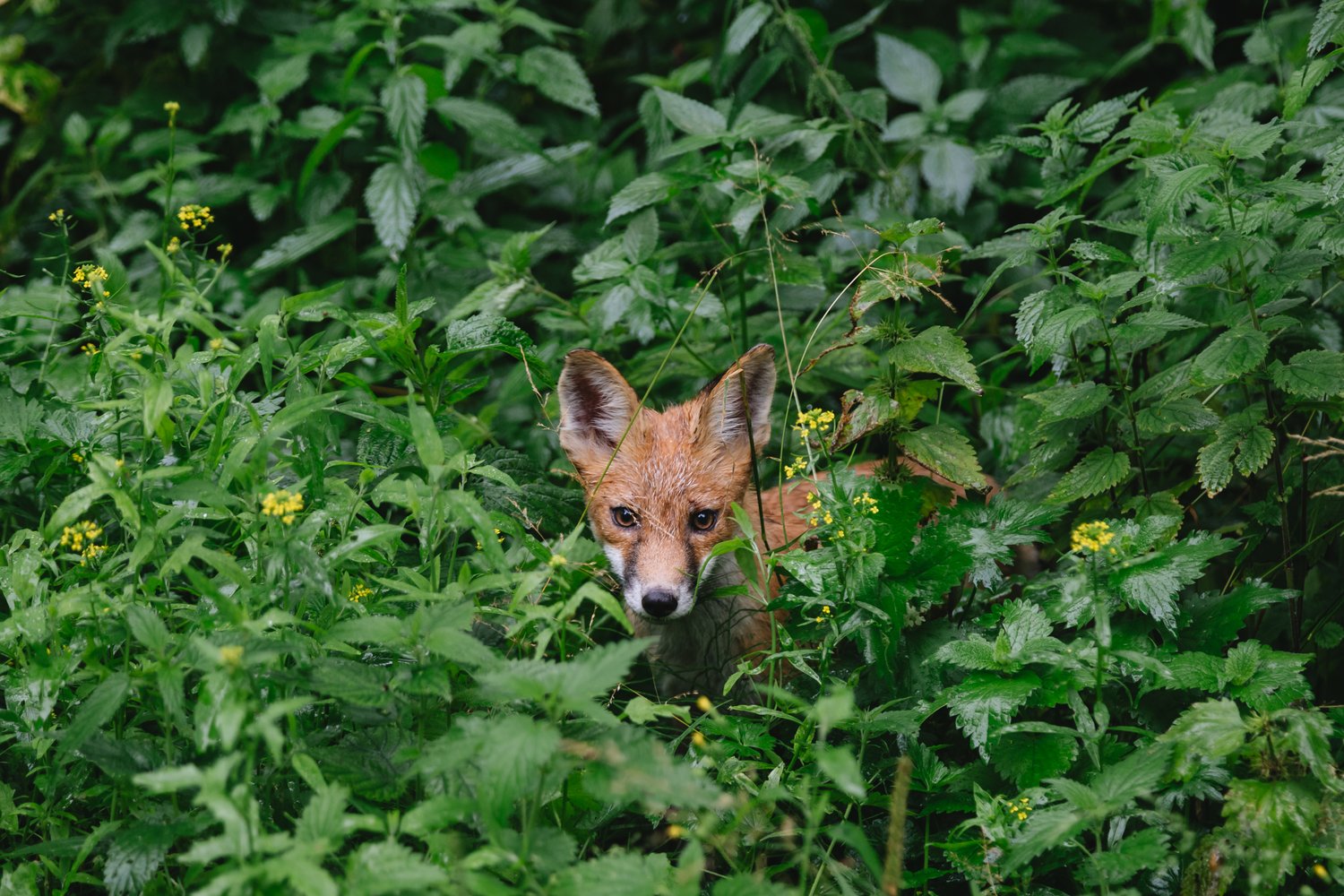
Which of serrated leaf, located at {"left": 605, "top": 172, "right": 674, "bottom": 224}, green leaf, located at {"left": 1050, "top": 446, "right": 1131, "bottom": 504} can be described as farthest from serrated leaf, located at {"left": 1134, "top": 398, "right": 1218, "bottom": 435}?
serrated leaf, located at {"left": 605, "top": 172, "right": 674, "bottom": 224}

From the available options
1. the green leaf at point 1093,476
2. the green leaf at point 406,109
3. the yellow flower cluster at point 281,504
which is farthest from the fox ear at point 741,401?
the green leaf at point 406,109

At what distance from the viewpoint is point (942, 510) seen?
11.3 feet

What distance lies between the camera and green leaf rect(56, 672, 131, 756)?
232 cm

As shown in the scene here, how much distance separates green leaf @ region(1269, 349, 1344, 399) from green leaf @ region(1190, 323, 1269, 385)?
0.31 ft

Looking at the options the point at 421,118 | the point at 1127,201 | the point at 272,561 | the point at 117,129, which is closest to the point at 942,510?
the point at 1127,201

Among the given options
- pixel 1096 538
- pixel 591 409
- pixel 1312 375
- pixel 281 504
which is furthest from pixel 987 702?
pixel 591 409

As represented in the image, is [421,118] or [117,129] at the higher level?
[421,118]

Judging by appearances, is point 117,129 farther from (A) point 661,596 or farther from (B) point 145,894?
(B) point 145,894

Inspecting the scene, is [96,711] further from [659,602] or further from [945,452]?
[945,452]

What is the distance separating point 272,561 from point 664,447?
1.70m

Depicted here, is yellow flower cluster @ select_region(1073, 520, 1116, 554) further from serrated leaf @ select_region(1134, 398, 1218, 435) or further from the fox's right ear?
the fox's right ear

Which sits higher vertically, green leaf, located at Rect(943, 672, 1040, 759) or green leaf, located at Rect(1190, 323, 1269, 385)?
green leaf, located at Rect(1190, 323, 1269, 385)

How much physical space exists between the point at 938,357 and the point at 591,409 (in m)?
1.35

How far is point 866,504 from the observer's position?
3094 mm
